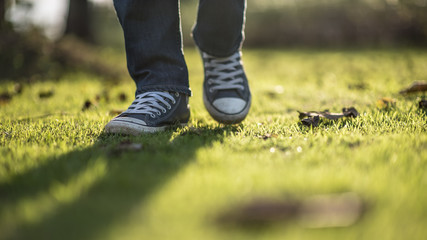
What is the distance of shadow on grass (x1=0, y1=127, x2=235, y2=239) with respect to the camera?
819 millimetres

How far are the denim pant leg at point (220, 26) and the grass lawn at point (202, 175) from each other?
51 cm

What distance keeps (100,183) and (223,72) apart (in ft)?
4.26

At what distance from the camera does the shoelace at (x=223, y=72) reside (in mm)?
2139

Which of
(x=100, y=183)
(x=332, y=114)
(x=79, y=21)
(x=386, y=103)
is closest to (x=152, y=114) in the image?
(x=100, y=183)

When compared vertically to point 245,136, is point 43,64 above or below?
below

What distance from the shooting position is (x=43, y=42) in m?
5.24

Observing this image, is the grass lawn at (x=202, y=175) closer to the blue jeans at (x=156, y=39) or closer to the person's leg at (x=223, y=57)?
the person's leg at (x=223, y=57)

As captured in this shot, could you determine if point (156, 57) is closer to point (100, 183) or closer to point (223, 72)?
point (223, 72)

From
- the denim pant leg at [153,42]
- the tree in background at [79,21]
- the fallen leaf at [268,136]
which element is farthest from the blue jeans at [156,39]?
the tree in background at [79,21]

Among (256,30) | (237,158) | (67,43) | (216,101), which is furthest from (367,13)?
(237,158)

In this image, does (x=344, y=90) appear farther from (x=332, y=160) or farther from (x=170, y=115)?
(x=332, y=160)

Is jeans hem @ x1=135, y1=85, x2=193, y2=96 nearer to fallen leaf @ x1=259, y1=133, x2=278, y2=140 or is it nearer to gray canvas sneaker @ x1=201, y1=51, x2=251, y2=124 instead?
gray canvas sneaker @ x1=201, y1=51, x2=251, y2=124

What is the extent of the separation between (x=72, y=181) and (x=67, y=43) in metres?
5.35

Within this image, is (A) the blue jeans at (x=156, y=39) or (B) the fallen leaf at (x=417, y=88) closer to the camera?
(A) the blue jeans at (x=156, y=39)
